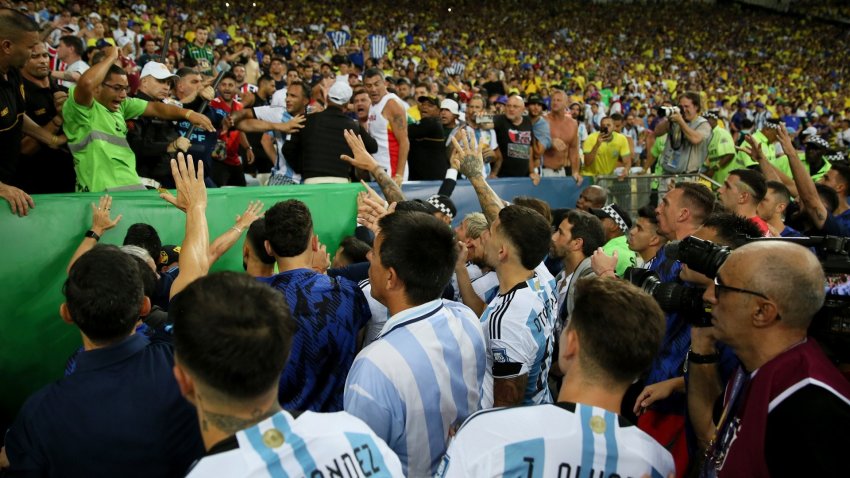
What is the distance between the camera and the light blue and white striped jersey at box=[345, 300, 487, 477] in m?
2.20

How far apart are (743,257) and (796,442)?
1.86 ft

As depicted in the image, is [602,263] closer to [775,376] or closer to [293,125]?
[775,376]

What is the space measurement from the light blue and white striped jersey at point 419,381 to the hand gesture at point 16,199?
246 cm

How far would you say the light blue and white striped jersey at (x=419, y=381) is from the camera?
2197mm

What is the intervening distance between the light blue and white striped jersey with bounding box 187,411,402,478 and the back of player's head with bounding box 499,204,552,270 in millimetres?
1647

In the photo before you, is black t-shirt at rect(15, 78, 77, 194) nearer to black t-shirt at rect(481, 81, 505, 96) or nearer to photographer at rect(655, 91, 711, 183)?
photographer at rect(655, 91, 711, 183)

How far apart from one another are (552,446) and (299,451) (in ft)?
2.05

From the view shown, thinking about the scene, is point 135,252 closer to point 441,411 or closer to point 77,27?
point 441,411

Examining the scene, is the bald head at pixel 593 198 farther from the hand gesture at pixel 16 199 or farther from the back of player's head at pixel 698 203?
the hand gesture at pixel 16 199

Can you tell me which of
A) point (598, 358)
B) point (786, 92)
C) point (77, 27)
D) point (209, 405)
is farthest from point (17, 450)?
point (786, 92)

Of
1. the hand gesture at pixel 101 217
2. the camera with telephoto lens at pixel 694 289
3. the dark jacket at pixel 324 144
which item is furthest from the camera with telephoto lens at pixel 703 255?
the dark jacket at pixel 324 144

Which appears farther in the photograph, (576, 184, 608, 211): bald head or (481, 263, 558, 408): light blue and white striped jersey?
(576, 184, 608, 211): bald head

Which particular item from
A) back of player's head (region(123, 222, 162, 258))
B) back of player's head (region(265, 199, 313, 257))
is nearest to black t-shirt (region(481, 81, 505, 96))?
back of player's head (region(123, 222, 162, 258))

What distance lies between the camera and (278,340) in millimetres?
1605
